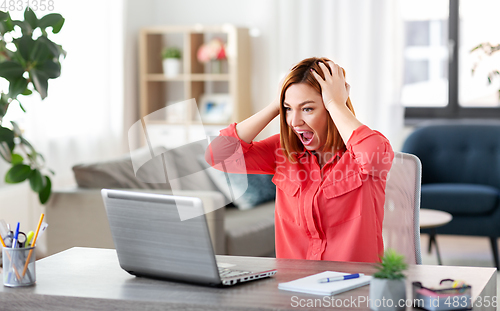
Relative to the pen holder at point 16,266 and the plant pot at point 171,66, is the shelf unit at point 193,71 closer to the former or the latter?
the plant pot at point 171,66

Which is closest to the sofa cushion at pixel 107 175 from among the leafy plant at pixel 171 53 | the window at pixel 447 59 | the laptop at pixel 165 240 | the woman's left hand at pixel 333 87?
the woman's left hand at pixel 333 87

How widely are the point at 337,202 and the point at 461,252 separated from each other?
2856 mm

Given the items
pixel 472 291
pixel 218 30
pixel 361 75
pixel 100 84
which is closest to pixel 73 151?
pixel 100 84

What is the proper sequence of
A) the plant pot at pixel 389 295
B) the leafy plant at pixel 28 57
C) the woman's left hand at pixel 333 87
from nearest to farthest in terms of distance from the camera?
the plant pot at pixel 389 295
the woman's left hand at pixel 333 87
the leafy plant at pixel 28 57

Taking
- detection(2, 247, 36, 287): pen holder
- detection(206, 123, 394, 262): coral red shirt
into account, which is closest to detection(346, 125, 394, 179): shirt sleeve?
detection(206, 123, 394, 262): coral red shirt

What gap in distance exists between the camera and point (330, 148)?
5.27 feet

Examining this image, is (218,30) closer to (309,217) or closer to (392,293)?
(309,217)

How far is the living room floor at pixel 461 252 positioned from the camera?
12.5ft

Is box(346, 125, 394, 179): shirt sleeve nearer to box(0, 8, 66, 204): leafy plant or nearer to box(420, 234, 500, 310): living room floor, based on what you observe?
box(0, 8, 66, 204): leafy plant

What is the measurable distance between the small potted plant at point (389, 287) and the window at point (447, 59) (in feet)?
13.2

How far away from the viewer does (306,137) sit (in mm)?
1588

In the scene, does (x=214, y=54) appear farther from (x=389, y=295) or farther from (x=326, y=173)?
(x=389, y=295)

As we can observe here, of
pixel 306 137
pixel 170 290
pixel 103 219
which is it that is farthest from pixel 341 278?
pixel 103 219

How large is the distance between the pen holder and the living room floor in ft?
9.48
